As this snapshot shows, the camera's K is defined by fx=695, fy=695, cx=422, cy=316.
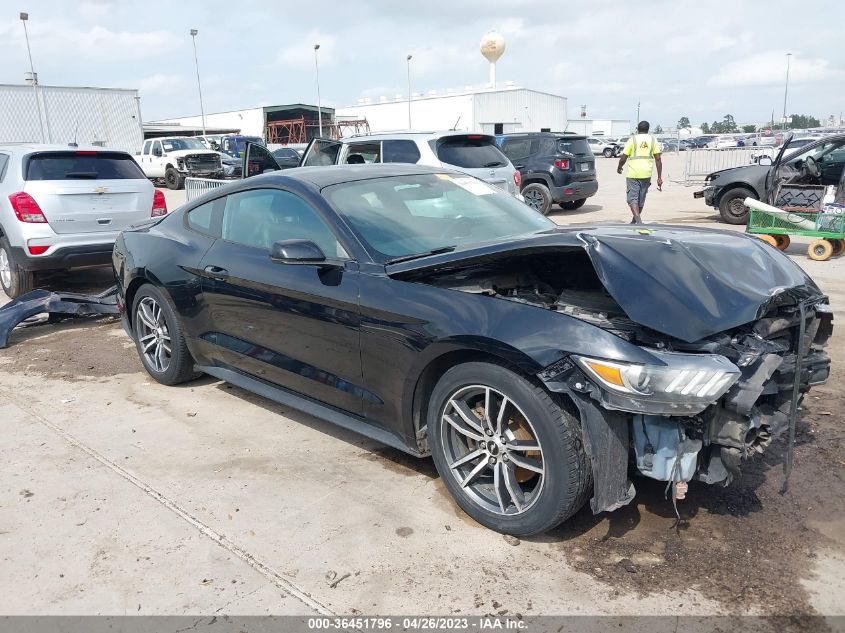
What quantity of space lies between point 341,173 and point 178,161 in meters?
22.8

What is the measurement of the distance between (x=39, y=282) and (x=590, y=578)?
854 cm

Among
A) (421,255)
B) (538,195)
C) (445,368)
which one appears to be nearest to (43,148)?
(421,255)

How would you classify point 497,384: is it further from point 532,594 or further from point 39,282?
point 39,282

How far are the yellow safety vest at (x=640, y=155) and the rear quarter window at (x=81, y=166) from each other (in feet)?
24.4

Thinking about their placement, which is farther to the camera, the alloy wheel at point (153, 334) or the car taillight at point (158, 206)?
the car taillight at point (158, 206)

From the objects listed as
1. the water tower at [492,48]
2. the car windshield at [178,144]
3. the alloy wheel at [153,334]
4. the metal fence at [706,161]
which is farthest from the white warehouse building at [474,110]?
the alloy wheel at [153,334]

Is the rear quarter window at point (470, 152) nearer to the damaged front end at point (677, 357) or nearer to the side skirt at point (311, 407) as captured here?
the side skirt at point (311, 407)

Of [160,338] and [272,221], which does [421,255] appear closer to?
[272,221]

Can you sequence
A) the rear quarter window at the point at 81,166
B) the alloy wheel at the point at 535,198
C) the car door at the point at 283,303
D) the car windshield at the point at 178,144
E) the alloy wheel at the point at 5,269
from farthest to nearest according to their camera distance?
the car windshield at the point at 178,144
the alloy wheel at the point at 535,198
the alloy wheel at the point at 5,269
the rear quarter window at the point at 81,166
the car door at the point at 283,303

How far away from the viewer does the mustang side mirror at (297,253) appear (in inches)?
139

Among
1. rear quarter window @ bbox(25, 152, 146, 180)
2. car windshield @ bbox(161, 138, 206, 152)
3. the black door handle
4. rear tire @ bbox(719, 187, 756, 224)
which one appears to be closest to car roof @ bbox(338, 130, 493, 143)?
rear quarter window @ bbox(25, 152, 146, 180)

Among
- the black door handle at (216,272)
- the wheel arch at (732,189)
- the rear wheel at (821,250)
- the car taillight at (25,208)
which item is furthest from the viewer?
the wheel arch at (732,189)

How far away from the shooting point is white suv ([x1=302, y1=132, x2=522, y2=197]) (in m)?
10.4

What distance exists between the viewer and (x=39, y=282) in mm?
9016
